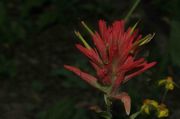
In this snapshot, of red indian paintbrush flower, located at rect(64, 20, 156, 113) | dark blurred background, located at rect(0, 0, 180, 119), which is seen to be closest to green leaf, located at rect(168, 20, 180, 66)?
dark blurred background, located at rect(0, 0, 180, 119)

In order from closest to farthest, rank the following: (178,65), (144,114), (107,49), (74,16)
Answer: (107,49), (144,114), (178,65), (74,16)

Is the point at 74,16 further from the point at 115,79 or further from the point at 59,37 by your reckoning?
the point at 115,79

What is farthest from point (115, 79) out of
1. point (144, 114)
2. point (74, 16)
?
point (74, 16)

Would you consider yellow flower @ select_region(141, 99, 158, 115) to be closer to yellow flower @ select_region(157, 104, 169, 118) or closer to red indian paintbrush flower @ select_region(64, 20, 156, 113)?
yellow flower @ select_region(157, 104, 169, 118)

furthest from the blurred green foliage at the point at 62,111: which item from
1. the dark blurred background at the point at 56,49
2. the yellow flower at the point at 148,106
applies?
the yellow flower at the point at 148,106

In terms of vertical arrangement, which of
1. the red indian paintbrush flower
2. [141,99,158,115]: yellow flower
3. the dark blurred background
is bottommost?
[141,99,158,115]: yellow flower

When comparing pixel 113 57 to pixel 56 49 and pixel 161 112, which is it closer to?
pixel 161 112

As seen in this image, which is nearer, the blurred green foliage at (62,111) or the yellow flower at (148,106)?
the yellow flower at (148,106)

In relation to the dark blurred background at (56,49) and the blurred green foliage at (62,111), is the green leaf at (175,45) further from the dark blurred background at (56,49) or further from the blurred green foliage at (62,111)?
the blurred green foliage at (62,111)

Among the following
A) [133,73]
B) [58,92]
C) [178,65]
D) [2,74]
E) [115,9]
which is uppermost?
[115,9]
